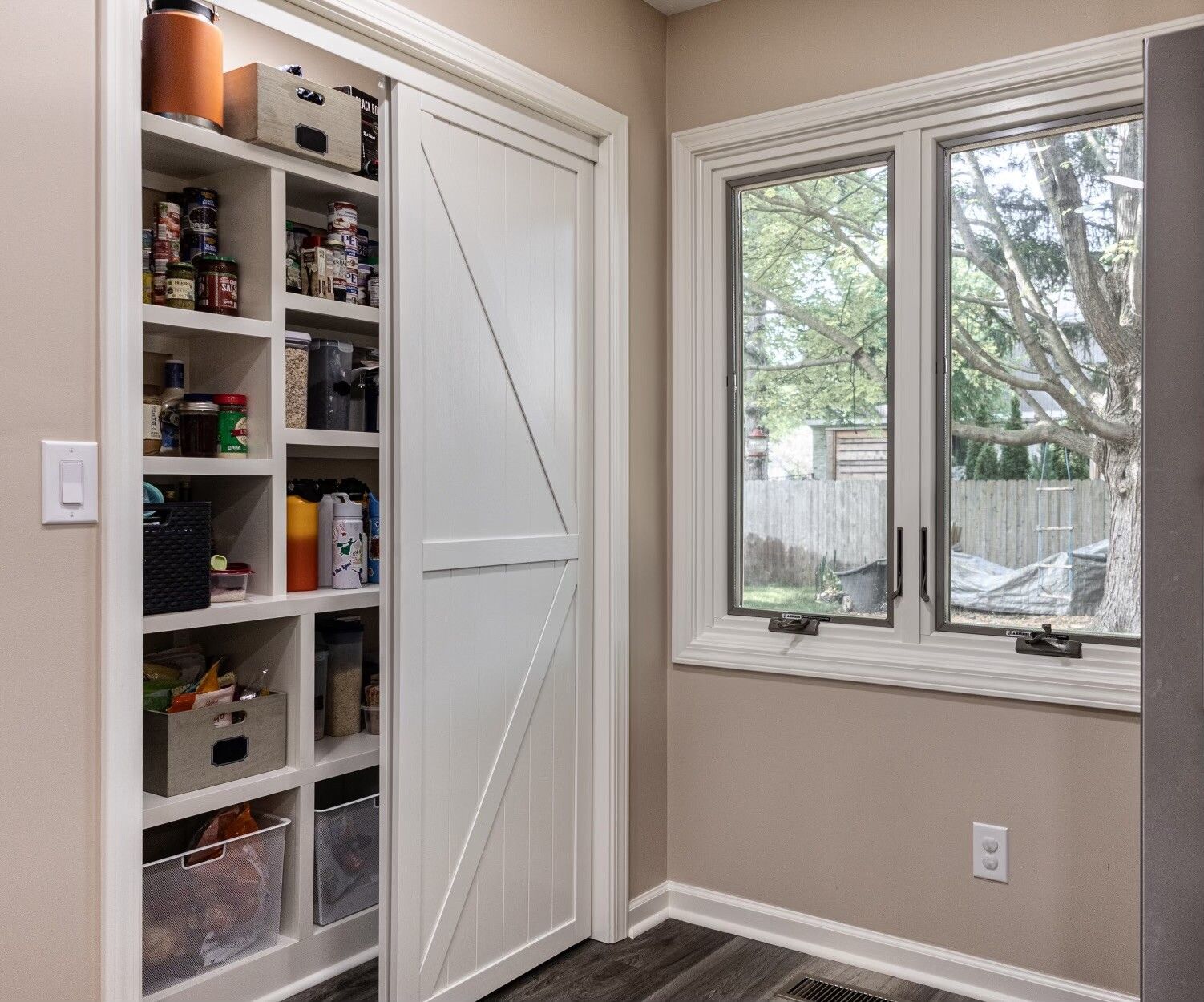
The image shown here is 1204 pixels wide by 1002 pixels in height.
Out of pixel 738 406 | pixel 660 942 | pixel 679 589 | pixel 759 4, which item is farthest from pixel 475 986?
pixel 759 4

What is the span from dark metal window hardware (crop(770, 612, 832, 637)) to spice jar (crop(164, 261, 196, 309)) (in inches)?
63.9

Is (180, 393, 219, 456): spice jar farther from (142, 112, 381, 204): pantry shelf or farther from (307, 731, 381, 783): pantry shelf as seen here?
(307, 731, 381, 783): pantry shelf

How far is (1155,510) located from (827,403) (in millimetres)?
1250

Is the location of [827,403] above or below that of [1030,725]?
above

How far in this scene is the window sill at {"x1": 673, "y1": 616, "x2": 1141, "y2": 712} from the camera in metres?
2.36

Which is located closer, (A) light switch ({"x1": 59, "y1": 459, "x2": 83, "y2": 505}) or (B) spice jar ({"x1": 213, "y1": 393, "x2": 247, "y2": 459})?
(A) light switch ({"x1": 59, "y1": 459, "x2": 83, "y2": 505})

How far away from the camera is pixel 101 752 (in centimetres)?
167

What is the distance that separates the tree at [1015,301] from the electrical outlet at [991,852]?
54 centimetres

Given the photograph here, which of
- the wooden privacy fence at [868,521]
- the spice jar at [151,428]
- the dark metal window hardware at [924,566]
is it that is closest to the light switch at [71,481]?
the spice jar at [151,428]

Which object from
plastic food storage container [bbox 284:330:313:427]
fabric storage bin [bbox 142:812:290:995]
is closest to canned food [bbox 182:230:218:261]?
plastic food storage container [bbox 284:330:313:427]

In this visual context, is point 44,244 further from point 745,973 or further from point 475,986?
point 745,973

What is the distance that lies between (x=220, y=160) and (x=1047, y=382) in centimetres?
193

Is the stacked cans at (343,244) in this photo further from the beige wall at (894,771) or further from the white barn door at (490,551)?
the beige wall at (894,771)

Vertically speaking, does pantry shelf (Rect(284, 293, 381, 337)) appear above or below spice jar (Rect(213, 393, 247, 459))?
above
